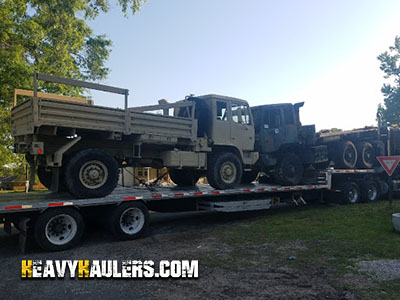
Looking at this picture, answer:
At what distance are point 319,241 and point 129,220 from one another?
4195 millimetres

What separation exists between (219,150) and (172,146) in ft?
5.34

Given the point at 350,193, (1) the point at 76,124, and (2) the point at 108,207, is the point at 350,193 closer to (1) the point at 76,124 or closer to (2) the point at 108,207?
(2) the point at 108,207

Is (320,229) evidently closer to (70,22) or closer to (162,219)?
(162,219)

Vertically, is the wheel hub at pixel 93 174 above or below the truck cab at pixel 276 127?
below

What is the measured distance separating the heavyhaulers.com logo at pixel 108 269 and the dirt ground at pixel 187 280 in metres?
0.17

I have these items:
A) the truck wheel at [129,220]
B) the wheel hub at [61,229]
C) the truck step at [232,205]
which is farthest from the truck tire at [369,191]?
the wheel hub at [61,229]

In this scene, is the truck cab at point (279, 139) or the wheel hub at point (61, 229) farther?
the truck cab at point (279, 139)

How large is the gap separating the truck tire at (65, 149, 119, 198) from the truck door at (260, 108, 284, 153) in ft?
19.2

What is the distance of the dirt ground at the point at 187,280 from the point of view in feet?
14.4

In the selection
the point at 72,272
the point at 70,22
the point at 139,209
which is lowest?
the point at 72,272

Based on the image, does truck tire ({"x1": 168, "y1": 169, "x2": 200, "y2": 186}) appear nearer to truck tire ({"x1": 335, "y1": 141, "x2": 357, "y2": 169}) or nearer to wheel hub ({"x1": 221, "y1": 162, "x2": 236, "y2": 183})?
wheel hub ({"x1": 221, "y1": 162, "x2": 236, "y2": 183})

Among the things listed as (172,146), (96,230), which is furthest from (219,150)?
(96,230)

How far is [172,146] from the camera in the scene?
8.96m

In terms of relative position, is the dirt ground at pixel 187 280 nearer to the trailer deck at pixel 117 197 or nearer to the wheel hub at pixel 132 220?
the wheel hub at pixel 132 220
